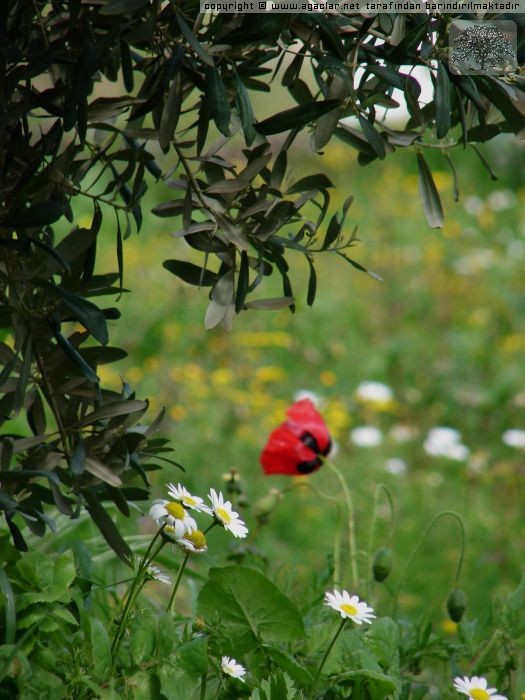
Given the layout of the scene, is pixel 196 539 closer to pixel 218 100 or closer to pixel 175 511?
pixel 175 511

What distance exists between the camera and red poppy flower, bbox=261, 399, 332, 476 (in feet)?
5.63

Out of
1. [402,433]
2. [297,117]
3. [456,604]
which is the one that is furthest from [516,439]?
[297,117]

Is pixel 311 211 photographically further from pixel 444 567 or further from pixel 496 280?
pixel 444 567

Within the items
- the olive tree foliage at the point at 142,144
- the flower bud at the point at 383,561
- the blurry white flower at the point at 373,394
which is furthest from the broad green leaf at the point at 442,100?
the blurry white flower at the point at 373,394

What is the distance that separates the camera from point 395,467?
2877mm

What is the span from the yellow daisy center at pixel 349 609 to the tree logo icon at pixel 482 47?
644mm

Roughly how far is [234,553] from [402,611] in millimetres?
904

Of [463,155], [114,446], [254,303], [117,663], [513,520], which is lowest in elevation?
[463,155]

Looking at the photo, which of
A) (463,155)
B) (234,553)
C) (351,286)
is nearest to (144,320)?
(351,286)

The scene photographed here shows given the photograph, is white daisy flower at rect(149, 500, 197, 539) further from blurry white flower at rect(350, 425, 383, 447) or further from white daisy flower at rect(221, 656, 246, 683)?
blurry white flower at rect(350, 425, 383, 447)

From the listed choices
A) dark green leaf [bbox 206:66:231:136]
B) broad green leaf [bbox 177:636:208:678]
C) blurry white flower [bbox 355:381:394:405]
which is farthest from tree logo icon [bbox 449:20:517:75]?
blurry white flower [bbox 355:381:394:405]

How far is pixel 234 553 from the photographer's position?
1578 mm

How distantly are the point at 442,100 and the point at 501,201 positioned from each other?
4245mm

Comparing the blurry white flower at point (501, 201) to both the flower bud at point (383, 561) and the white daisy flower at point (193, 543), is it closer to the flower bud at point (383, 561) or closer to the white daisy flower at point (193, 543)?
the flower bud at point (383, 561)
